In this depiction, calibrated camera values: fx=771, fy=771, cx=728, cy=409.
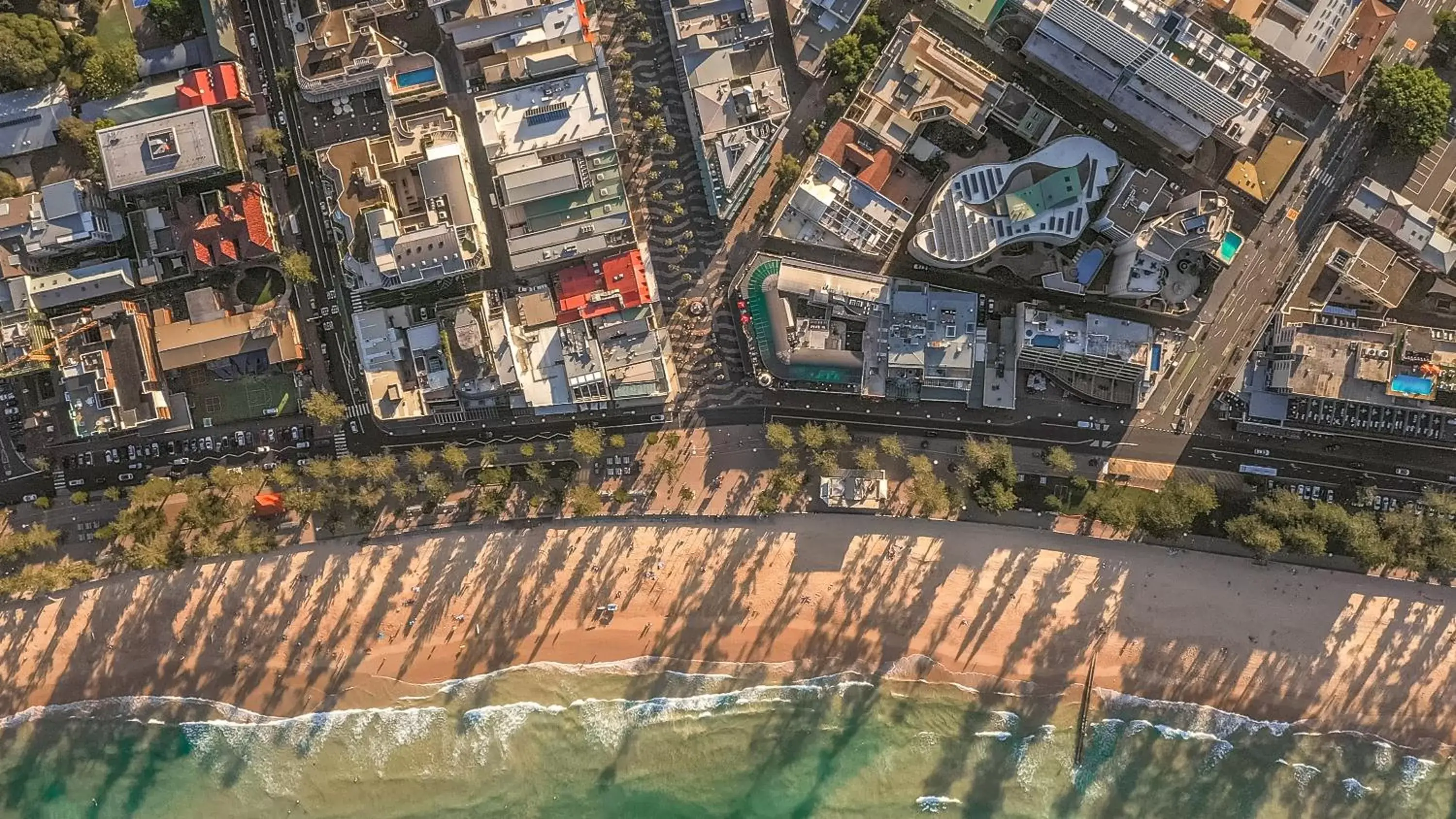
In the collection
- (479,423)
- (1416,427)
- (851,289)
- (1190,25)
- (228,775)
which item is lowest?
(228,775)

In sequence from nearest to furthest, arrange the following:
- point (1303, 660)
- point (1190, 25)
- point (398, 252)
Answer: point (1190, 25), point (398, 252), point (1303, 660)

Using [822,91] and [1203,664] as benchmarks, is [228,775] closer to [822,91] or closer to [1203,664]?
[822,91]

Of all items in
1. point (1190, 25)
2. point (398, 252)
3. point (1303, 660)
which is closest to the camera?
point (1190, 25)

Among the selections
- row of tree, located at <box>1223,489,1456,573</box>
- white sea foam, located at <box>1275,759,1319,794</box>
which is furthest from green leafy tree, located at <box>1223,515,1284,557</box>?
white sea foam, located at <box>1275,759,1319,794</box>

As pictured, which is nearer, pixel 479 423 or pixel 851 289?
pixel 851 289

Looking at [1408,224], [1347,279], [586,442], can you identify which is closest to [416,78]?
[586,442]

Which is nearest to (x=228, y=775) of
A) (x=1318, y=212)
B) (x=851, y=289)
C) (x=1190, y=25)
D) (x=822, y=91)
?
(x=851, y=289)
